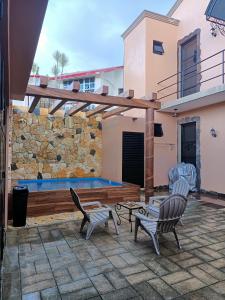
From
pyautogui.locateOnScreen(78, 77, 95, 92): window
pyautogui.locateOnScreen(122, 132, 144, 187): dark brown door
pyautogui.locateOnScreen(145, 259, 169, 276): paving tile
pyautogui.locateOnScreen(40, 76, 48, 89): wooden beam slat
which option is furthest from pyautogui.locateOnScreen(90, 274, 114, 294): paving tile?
pyautogui.locateOnScreen(78, 77, 95, 92): window

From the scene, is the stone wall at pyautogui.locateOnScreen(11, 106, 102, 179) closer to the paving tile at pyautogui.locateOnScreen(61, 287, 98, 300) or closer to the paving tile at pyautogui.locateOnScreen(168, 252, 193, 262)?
the paving tile at pyautogui.locateOnScreen(168, 252, 193, 262)

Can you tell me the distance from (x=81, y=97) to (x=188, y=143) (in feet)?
19.1

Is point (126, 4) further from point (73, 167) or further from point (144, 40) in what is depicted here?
point (73, 167)

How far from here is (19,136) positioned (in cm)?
882

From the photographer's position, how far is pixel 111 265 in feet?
11.0

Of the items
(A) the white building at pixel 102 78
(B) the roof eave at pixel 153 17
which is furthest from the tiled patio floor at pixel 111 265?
(A) the white building at pixel 102 78

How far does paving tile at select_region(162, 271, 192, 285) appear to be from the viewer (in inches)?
116

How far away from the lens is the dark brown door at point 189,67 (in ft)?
33.0

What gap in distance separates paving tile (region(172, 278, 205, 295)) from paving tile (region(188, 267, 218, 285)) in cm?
9

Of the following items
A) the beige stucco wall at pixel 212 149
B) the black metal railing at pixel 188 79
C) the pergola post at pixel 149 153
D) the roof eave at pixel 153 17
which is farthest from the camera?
the roof eave at pixel 153 17

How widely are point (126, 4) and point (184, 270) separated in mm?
11496

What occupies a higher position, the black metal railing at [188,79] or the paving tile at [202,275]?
the black metal railing at [188,79]

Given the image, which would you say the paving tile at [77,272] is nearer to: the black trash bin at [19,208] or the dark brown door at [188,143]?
the black trash bin at [19,208]

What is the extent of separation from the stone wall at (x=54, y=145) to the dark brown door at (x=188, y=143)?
3645 millimetres
